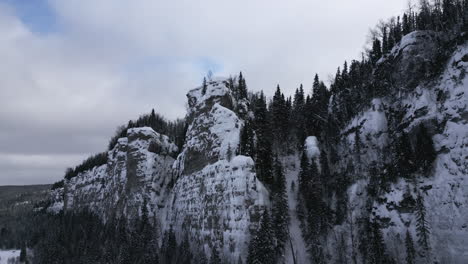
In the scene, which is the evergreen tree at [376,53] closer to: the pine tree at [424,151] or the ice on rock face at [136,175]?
the pine tree at [424,151]

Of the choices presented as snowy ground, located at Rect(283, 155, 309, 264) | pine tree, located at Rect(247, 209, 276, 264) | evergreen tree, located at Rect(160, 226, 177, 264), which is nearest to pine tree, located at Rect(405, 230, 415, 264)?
snowy ground, located at Rect(283, 155, 309, 264)

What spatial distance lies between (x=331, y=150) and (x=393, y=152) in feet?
42.8

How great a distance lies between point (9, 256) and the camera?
83.1 meters

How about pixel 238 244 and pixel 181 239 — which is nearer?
pixel 238 244

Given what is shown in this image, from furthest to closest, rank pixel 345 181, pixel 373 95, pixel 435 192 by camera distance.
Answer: pixel 373 95, pixel 345 181, pixel 435 192

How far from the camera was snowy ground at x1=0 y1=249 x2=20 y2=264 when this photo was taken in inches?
3071

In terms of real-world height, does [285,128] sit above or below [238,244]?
above

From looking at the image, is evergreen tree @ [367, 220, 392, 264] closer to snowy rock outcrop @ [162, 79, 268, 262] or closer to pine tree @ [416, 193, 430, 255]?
pine tree @ [416, 193, 430, 255]

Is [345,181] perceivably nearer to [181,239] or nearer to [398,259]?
[398,259]

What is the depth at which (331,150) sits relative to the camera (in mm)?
54719

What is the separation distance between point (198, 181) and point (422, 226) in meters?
32.5

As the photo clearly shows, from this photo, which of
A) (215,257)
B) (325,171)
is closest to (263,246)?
(215,257)

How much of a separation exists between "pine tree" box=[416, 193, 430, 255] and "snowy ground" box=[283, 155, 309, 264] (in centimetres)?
1477

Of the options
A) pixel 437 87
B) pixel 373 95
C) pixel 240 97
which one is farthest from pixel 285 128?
pixel 437 87
